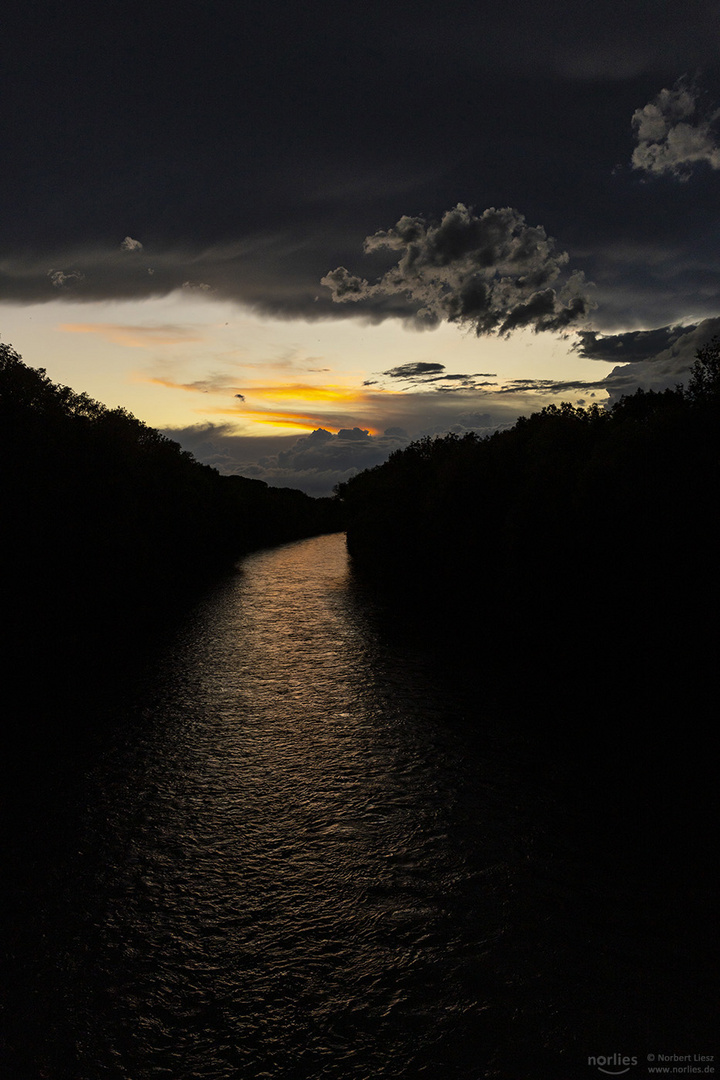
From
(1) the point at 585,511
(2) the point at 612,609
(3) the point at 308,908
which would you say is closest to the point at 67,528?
(3) the point at 308,908

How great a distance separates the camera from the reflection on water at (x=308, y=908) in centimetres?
1211

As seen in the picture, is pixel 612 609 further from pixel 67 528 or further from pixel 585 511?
pixel 67 528

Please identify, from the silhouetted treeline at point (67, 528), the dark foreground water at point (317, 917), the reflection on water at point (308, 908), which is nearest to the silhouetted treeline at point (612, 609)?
the dark foreground water at point (317, 917)

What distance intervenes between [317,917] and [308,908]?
0.48m

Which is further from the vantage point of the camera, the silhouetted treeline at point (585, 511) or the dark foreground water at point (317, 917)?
the silhouetted treeline at point (585, 511)

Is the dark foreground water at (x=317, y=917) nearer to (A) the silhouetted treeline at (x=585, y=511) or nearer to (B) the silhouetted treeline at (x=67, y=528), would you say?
(A) the silhouetted treeline at (x=585, y=511)

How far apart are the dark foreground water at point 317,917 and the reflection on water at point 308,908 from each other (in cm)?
6

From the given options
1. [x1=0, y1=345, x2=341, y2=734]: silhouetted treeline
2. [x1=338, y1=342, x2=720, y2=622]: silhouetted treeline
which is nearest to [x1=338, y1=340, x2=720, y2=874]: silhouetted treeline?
[x1=338, y1=342, x2=720, y2=622]: silhouetted treeline

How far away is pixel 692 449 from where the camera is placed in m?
36.1

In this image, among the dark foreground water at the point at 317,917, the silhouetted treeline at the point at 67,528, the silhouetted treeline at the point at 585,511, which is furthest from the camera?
the silhouetted treeline at the point at 67,528

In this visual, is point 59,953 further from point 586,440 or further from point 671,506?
point 586,440

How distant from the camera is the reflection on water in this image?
12.1 m

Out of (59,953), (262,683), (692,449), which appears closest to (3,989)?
(59,953)

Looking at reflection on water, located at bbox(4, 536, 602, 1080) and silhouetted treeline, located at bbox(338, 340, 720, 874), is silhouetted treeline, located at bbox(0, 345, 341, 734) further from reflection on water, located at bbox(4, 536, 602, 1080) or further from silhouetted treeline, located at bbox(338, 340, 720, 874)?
silhouetted treeline, located at bbox(338, 340, 720, 874)
